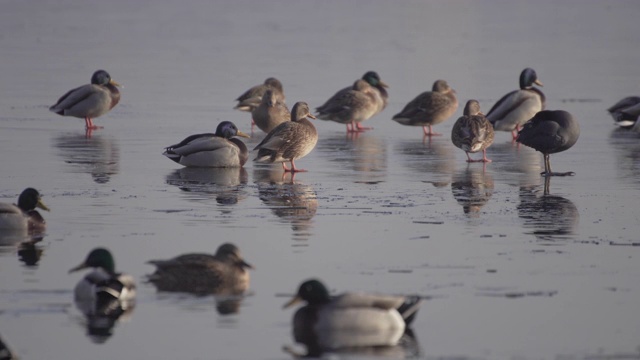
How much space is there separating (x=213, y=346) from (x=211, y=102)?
15.7 metres

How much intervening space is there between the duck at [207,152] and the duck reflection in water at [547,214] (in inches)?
143

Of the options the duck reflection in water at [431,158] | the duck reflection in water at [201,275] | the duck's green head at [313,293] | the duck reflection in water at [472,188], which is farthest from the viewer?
the duck reflection in water at [431,158]

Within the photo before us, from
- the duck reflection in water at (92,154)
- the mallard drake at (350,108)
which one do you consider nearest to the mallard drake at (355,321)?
the duck reflection in water at (92,154)

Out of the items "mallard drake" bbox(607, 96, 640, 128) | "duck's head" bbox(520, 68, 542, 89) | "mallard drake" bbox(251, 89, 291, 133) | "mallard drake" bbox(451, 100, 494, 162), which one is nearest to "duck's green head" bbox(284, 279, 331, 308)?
"mallard drake" bbox(451, 100, 494, 162)

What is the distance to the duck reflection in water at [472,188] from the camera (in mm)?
14070

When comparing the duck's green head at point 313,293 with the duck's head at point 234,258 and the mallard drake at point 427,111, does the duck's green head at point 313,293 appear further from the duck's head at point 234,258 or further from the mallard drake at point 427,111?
the mallard drake at point 427,111

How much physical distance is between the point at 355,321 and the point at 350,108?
40.9 feet

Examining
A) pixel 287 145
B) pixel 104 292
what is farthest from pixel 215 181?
pixel 104 292

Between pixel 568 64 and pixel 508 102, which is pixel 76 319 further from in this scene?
pixel 568 64

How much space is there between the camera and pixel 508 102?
20.7 metres

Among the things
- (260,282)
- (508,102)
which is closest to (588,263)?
(260,282)

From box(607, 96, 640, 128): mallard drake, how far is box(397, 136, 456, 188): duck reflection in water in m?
2.75

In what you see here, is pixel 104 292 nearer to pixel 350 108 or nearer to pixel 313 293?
pixel 313 293

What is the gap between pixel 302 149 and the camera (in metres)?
16.9
